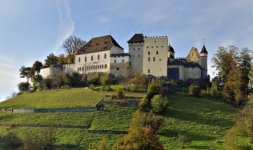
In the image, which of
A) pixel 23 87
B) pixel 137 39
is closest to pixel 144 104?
pixel 137 39

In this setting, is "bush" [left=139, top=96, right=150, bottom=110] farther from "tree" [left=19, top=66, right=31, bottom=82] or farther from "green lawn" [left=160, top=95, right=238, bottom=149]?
"tree" [left=19, top=66, right=31, bottom=82]

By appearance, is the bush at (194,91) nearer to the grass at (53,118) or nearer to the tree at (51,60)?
the grass at (53,118)

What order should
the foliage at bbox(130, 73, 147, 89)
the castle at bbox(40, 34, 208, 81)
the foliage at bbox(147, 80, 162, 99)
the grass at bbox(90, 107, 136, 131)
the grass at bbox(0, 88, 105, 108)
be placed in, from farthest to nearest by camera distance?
the castle at bbox(40, 34, 208, 81)
the foliage at bbox(130, 73, 147, 89)
the grass at bbox(0, 88, 105, 108)
the foliage at bbox(147, 80, 162, 99)
the grass at bbox(90, 107, 136, 131)

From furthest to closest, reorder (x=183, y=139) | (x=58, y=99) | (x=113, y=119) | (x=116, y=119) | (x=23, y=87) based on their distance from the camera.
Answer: (x=23, y=87) < (x=58, y=99) < (x=113, y=119) < (x=116, y=119) < (x=183, y=139)

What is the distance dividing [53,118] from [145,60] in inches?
997

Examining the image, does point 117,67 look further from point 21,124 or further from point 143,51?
point 21,124

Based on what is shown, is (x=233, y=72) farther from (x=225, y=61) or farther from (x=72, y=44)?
(x=72, y=44)

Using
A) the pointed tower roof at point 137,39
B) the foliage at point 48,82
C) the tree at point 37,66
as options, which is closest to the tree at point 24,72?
the tree at point 37,66

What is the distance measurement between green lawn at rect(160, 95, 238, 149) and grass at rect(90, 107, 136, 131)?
606cm

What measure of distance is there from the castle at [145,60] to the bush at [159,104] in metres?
14.5

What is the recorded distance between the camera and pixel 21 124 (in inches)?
3332

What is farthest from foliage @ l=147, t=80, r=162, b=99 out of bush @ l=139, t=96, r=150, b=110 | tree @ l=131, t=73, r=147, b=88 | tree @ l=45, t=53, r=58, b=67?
tree @ l=45, t=53, r=58, b=67

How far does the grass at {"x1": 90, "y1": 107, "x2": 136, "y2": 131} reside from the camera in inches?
3125

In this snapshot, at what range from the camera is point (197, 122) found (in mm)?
82312
